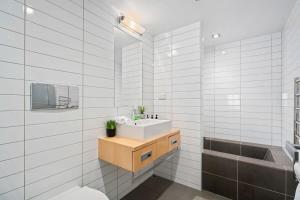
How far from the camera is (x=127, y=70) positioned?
210cm

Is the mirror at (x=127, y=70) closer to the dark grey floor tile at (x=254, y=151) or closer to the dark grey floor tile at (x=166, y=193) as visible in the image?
the dark grey floor tile at (x=166, y=193)

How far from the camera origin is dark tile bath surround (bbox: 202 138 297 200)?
1569mm

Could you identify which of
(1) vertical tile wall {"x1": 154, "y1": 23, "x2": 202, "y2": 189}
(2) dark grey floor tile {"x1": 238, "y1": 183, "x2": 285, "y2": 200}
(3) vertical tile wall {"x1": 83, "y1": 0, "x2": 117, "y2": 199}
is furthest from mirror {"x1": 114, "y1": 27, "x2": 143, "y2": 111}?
(2) dark grey floor tile {"x1": 238, "y1": 183, "x2": 285, "y2": 200}

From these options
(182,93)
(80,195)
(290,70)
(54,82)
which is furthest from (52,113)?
(290,70)

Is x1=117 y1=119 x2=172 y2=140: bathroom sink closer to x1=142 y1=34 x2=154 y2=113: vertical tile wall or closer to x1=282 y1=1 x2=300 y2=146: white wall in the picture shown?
x1=142 y1=34 x2=154 y2=113: vertical tile wall

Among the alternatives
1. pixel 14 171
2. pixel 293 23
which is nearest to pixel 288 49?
pixel 293 23

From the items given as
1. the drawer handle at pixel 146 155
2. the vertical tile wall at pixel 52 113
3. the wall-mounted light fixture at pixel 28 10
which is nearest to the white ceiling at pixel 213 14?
the vertical tile wall at pixel 52 113

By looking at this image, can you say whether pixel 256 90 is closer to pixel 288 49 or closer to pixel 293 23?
pixel 288 49

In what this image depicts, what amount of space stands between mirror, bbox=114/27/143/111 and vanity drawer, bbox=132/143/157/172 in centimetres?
70

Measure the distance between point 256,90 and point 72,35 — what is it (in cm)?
291

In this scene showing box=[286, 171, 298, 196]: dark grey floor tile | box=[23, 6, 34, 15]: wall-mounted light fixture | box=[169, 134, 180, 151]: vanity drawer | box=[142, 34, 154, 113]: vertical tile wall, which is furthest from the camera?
box=[142, 34, 154, 113]: vertical tile wall

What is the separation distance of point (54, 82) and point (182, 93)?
166cm

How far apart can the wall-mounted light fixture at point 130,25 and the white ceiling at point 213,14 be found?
9 centimetres

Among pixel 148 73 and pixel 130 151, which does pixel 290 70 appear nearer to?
pixel 148 73
